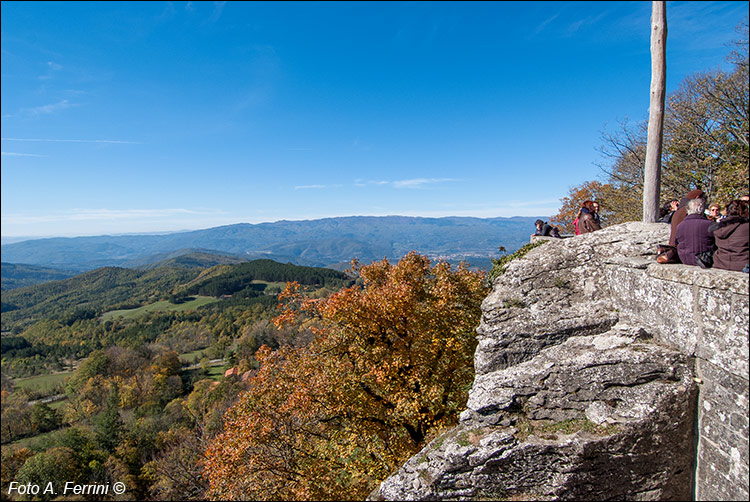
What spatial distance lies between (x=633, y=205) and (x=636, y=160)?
308cm

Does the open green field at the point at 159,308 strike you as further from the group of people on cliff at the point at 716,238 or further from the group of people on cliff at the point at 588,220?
the group of people on cliff at the point at 716,238

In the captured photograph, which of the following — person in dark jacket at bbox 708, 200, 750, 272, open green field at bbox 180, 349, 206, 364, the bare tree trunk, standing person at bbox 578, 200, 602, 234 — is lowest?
open green field at bbox 180, 349, 206, 364

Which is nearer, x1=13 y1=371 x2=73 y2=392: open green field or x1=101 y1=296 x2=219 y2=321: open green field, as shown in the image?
x1=13 y1=371 x2=73 y2=392: open green field

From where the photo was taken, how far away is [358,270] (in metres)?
19.8

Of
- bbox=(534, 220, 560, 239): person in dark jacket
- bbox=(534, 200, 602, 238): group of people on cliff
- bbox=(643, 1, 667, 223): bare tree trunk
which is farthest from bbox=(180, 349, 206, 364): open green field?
bbox=(643, 1, 667, 223): bare tree trunk

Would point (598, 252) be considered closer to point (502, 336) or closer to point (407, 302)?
point (502, 336)

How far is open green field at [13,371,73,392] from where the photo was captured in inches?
3558

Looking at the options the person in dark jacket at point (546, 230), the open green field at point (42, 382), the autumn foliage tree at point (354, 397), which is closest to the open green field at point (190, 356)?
the open green field at point (42, 382)

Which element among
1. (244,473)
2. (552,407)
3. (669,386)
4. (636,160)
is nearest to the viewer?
(669,386)

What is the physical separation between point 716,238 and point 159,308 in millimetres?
210710

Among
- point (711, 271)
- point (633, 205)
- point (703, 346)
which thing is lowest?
point (703, 346)

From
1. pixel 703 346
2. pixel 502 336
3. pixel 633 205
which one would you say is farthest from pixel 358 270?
pixel 633 205

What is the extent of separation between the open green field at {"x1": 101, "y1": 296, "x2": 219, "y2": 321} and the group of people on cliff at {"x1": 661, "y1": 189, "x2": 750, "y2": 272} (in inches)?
7532

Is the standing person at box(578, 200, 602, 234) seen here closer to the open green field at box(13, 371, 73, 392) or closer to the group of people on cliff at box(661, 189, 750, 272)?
the group of people on cliff at box(661, 189, 750, 272)
